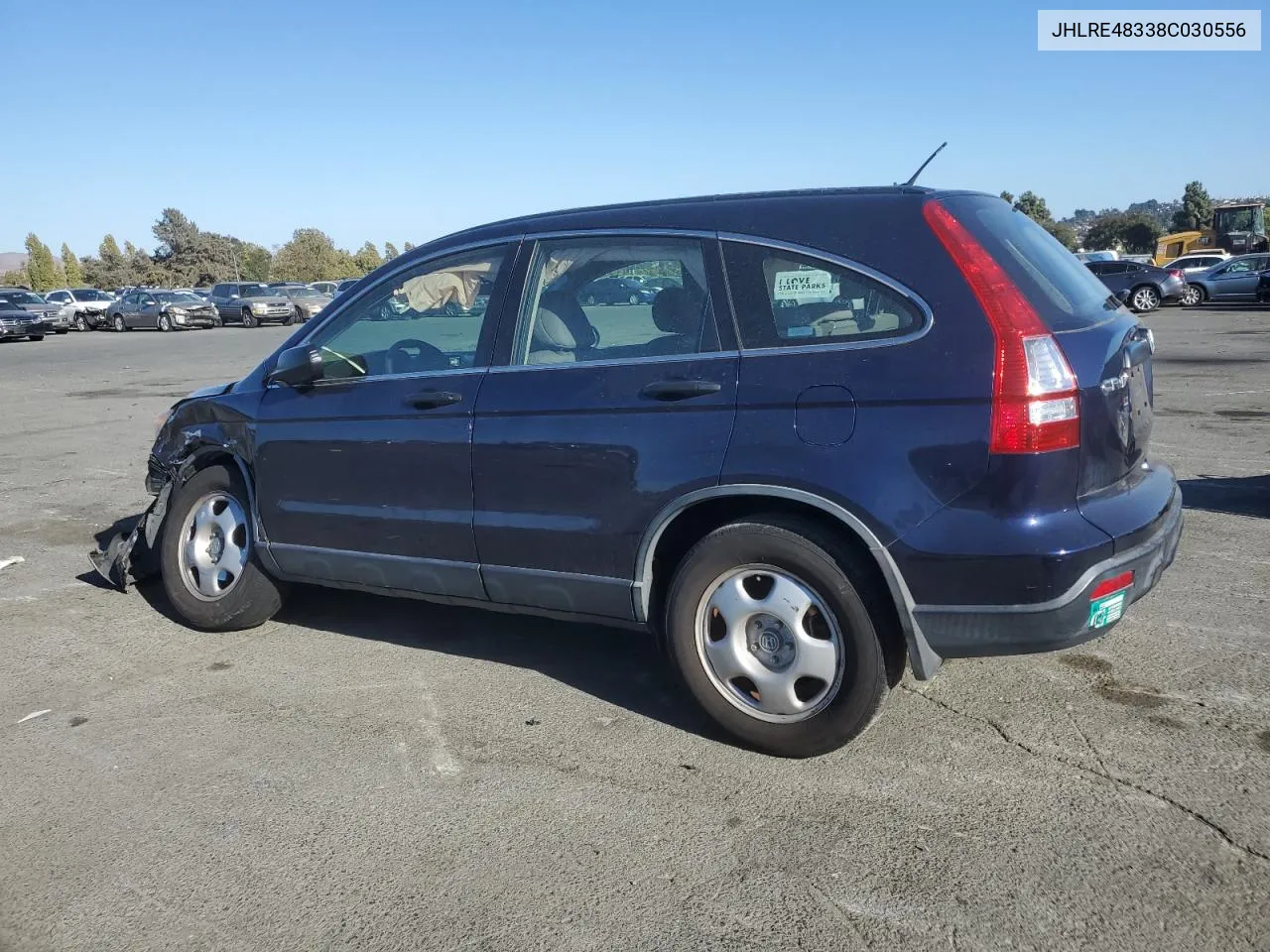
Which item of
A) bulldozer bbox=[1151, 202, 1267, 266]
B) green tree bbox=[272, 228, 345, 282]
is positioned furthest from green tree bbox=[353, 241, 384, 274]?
bulldozer bbox=[1151, 202, 1267, 266]

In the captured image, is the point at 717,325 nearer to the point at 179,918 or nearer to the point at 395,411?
the point at 395,411

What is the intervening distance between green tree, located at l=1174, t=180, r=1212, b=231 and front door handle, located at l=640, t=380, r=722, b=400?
301 ft

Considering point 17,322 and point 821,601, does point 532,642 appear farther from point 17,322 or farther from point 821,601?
point 17,322

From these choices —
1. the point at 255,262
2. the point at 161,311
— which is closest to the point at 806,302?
the point at 161,311

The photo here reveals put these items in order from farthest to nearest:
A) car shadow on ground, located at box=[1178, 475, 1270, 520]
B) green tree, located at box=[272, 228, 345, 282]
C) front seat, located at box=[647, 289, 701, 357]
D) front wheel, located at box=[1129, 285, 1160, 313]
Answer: green tree, located at box=[272, 228, 345, 282]
front wheel, located at box=[1129, 285, 1160, 313]
car shadow on ground, located at box=[1178, 475, 1270, 520]
front seat, located at box=[647, 289, 701, 357]

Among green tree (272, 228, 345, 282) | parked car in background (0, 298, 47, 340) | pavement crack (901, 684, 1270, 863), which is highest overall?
green tree (272, 228, 345, 282)

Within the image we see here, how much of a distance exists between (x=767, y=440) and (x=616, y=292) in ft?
3.18

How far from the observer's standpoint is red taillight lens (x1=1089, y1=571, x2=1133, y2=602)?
10.6 feet

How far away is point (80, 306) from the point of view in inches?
1619

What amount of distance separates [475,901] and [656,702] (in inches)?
54.0

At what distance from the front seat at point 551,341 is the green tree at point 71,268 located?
376 feet

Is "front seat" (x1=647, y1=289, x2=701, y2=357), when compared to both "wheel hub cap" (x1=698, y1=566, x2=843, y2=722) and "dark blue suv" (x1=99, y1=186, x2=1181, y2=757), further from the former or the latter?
"wheel hub cap" (x1=698, y1=566, x2=843, y2=722)

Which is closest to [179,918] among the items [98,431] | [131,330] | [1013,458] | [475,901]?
[475,901]

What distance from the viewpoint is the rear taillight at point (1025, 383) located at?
315 cm
